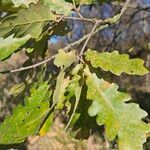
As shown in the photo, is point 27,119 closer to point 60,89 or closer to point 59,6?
point 60,89

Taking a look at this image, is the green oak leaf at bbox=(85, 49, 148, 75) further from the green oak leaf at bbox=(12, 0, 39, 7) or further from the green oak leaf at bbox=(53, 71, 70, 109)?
the green oak leaf at bbox=(12, 0, 39, 7)

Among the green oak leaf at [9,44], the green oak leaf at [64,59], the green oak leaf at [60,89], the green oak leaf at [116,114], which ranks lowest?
the green oak leaf at [116,114]

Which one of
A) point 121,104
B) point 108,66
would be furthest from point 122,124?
point 108,66

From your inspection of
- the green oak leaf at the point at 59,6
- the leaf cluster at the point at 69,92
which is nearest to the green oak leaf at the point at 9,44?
the leaf cluster at the point at 69,92

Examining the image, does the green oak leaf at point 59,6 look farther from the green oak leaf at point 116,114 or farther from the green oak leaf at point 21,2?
the green oak leaf at point 116,114

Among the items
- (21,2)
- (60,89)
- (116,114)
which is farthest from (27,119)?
(21,2)

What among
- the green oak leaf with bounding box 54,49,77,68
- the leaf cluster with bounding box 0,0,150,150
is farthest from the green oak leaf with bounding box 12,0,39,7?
the green oak leaf with bounding box 54,49,77,68

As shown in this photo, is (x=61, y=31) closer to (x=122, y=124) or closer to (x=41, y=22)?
(x=41, y=22)
